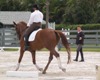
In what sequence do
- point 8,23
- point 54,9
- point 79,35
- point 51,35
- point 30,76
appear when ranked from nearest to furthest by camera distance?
point 30,76 → point 51,35 → point 79,35 → point 8,23 → point 54,9

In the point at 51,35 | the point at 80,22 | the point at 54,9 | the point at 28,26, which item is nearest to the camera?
the point at 51,35

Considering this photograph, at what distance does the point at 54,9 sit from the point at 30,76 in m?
64.5

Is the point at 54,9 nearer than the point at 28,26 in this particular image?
No

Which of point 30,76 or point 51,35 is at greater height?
point 51,35

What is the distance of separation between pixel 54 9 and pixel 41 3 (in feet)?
12.6

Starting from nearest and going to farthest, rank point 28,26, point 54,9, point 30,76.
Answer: point 30,76
point 28,26
point 54,9

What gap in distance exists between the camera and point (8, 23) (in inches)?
2457

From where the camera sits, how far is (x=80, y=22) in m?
68.3

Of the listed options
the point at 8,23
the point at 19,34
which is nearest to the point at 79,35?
the point at 19,34

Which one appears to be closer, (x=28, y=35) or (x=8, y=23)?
(x=28, y=35)

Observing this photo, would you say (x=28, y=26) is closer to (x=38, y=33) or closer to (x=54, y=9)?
(x=38, y=33)

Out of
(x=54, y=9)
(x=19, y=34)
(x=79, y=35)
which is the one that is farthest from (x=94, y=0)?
(x=19, y=34)

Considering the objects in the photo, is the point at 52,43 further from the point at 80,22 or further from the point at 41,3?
the point at 41,3

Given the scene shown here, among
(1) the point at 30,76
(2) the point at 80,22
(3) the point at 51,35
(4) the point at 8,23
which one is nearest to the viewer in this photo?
(1) the point at 30,76
